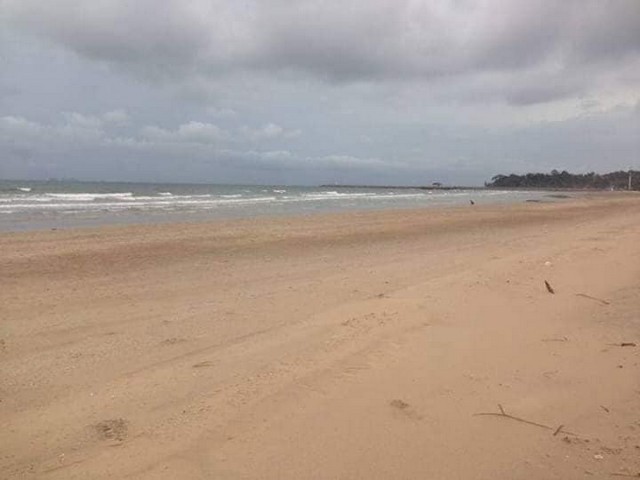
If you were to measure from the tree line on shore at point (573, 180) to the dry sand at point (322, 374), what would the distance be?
129 meters

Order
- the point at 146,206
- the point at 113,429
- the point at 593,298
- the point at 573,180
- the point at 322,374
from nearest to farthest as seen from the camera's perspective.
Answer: the point at 113,429 → the point at 322,374 → the point at 593,298 → the point at 146,206 → the point at 573,180

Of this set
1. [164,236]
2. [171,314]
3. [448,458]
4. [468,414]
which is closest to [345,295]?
[171,314]

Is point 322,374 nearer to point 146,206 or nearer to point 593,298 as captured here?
point 593,298

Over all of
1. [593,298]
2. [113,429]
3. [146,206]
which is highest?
[146,206]

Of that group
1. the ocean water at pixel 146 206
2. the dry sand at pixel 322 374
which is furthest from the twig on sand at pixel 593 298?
the ocean water at pixel 146 206

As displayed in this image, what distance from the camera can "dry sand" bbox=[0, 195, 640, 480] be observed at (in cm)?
321

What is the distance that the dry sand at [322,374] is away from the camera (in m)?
3.21

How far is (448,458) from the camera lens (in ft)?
10.5

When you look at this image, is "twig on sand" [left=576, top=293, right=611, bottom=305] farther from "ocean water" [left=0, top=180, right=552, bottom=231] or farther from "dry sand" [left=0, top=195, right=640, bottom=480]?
"ocean water" [left=0, top=180, right=552, bottom=231]

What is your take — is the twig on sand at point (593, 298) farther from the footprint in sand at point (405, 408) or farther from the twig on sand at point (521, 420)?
the footprint in sand at point (405, 408)

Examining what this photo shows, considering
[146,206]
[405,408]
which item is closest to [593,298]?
[405,408]

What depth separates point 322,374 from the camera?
4.40 metres

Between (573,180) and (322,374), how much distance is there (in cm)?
15971

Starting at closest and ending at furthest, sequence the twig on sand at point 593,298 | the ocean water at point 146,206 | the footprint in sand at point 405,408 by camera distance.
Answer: the footprint in sand at point 405,408, the twig on sand at point 593,298, the ocean water at point 146,206
